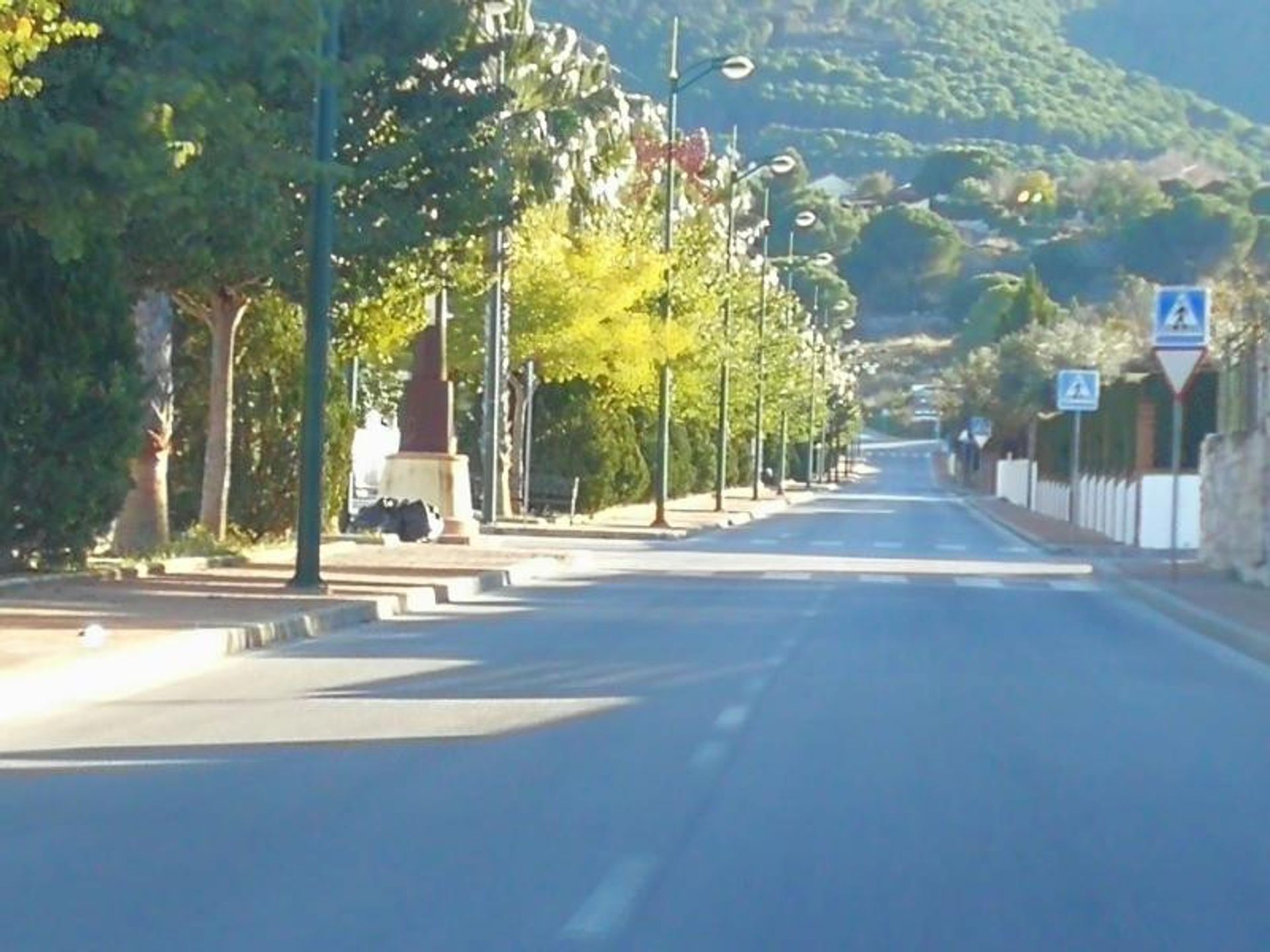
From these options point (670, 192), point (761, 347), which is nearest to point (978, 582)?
point (670, 192)

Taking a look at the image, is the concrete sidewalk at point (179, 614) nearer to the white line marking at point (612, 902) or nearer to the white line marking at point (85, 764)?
the white line marking at point (85, 764)

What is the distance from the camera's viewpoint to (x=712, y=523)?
196 feet

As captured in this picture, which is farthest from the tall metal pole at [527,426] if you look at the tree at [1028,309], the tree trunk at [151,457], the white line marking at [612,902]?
the tree at [1028,309]

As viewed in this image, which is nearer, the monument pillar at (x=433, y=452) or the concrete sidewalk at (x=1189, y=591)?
the concrete sidewalk at (x=1189, y=591)

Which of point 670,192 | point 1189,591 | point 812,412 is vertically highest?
point 670,192

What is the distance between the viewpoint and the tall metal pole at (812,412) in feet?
343

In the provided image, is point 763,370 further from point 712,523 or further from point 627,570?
point 627,570

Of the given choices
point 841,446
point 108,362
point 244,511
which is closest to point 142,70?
point 108,362

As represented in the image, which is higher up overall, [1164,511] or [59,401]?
[59,401]

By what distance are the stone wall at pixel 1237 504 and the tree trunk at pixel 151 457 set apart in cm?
1439

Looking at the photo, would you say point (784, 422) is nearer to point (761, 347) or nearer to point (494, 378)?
point (761, 347)

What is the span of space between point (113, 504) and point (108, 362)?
142 cm

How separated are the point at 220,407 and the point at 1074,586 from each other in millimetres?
13140

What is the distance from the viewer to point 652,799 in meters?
13.2
